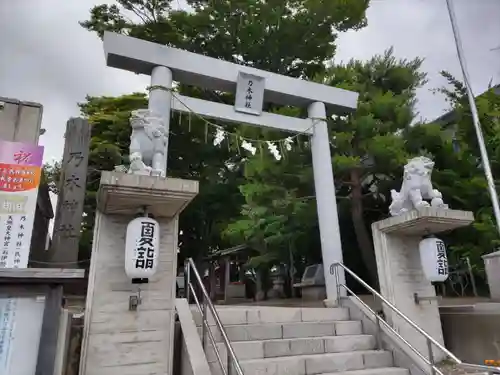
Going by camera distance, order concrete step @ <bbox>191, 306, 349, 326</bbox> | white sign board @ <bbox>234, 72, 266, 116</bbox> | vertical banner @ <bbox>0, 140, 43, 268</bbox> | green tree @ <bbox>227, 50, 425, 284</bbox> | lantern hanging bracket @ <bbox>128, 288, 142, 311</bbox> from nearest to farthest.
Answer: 1. vertical banner @ <bbox>0, 140, 43, 268</bbox>
2. lantern hanging bracket @ <bbox>128, 288, 142, 311</bbox>
3. concrete step @ <bbox>191, 306, 349, 326</bbox>
4. white sign board @ <bbox>234, 72, 266, 116</bbox>
5. green tree @ <bbox>227, 50, 425, 284</bbox>

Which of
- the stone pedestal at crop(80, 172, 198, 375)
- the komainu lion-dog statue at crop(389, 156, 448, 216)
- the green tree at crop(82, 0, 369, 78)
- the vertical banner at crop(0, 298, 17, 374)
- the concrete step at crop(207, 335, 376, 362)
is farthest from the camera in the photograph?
→ the green tree at crop(82, 0, 369, 78)

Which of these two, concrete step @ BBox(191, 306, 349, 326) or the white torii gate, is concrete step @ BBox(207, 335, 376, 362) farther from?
the white torii gate

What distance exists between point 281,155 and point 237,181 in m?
4.21

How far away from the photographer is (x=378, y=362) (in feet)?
15.8

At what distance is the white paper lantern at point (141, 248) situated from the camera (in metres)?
4.13

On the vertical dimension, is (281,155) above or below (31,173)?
above

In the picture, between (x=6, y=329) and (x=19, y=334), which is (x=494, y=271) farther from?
(x=6, y=329)

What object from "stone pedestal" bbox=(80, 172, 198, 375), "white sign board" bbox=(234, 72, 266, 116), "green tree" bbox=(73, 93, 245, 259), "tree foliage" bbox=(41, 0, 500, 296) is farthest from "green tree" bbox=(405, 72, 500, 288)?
"green tree" bbox=(73, 93, 245, 259)

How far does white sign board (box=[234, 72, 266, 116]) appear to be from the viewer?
7680mm

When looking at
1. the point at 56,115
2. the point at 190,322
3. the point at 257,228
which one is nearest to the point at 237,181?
the point at 257,228

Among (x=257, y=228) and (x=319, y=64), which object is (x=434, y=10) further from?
(x=257, y=228)

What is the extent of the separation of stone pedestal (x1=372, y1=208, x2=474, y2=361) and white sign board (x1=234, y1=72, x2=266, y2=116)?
11.3 feet

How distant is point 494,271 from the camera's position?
6.91 metres

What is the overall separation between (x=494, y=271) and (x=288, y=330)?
14.9ft
